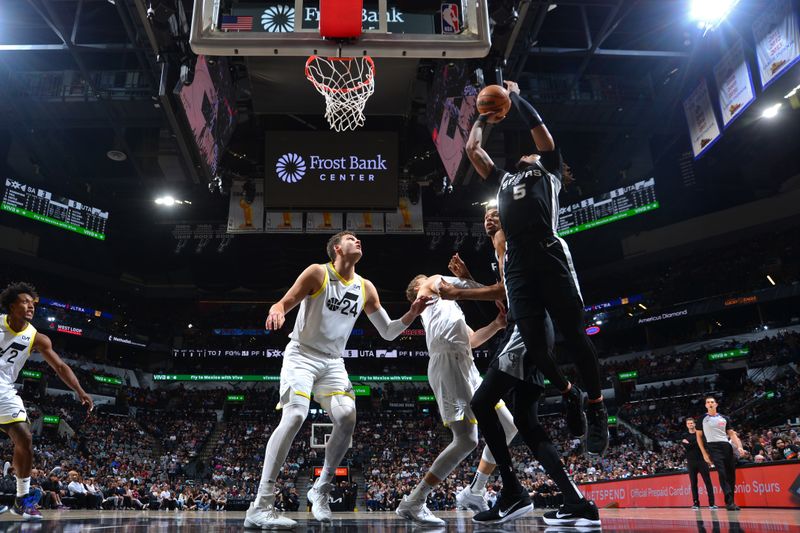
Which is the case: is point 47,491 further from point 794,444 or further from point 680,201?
point 680,201

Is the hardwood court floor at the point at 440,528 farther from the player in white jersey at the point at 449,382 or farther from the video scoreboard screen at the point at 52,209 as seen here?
the video scoreboard screen at the point at 52,209

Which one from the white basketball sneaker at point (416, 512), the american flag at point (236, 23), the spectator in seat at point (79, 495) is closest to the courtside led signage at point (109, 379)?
the spectator in seat at point (79, 495)

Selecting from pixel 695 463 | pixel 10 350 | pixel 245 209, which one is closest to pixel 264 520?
pixel 10 350

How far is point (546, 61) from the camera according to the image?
1427cm

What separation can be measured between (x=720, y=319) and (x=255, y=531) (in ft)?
104

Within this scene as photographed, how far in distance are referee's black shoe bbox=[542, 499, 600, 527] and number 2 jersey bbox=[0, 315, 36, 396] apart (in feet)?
16.0

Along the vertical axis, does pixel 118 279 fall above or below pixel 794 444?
above

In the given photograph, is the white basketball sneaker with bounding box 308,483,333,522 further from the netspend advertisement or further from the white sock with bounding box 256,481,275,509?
the netspend advertisement

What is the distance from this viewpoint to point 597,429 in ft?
10.5

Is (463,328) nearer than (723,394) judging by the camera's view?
Yes

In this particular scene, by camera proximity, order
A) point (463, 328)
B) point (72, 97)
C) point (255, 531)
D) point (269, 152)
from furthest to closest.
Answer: point (72, 97)
point (269, 152)
point (463, 328)
point (255, 531)

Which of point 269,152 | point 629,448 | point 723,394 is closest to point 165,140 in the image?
point 269,152

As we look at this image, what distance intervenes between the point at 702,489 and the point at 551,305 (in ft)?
33.3

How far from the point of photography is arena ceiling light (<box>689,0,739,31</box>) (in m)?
11.0
